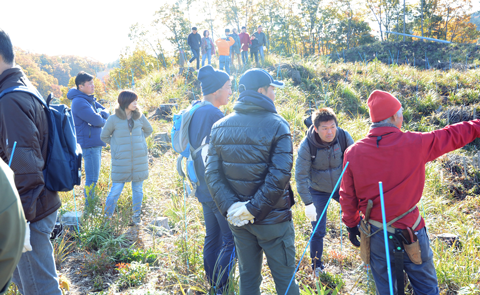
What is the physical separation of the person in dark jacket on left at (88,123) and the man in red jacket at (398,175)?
3458 mm

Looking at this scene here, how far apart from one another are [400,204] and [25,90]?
7.88 ft

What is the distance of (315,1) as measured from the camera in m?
28.1

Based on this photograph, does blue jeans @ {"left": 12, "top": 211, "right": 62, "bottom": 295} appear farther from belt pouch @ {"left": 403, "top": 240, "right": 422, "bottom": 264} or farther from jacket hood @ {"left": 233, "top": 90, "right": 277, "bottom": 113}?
belt pouch @ {"left": 403, "top": 240, "right": 422, "bottom": 264}

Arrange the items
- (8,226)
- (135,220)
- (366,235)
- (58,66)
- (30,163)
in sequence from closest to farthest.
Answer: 1. (8,226)
2. (30,163)
3. (366,235)
4. (135,220)
5. (58,66)

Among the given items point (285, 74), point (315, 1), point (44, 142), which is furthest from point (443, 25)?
point (44, 142)

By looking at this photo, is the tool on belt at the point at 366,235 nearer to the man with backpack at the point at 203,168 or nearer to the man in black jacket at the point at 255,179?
the man in black jacket at the point at 255,179

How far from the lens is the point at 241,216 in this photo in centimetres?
189

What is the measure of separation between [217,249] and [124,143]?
6.88 feet

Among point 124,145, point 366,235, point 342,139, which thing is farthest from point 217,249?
point 124,145

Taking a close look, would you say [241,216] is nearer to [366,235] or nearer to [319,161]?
[366,235]

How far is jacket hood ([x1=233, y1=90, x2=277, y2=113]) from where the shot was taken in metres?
1.96

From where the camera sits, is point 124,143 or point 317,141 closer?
point 317,141

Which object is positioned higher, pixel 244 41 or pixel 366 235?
pixel 244 41

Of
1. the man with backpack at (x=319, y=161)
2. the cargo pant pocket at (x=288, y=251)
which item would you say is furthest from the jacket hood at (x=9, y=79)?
the man with backpack at (x=319, y=161)
